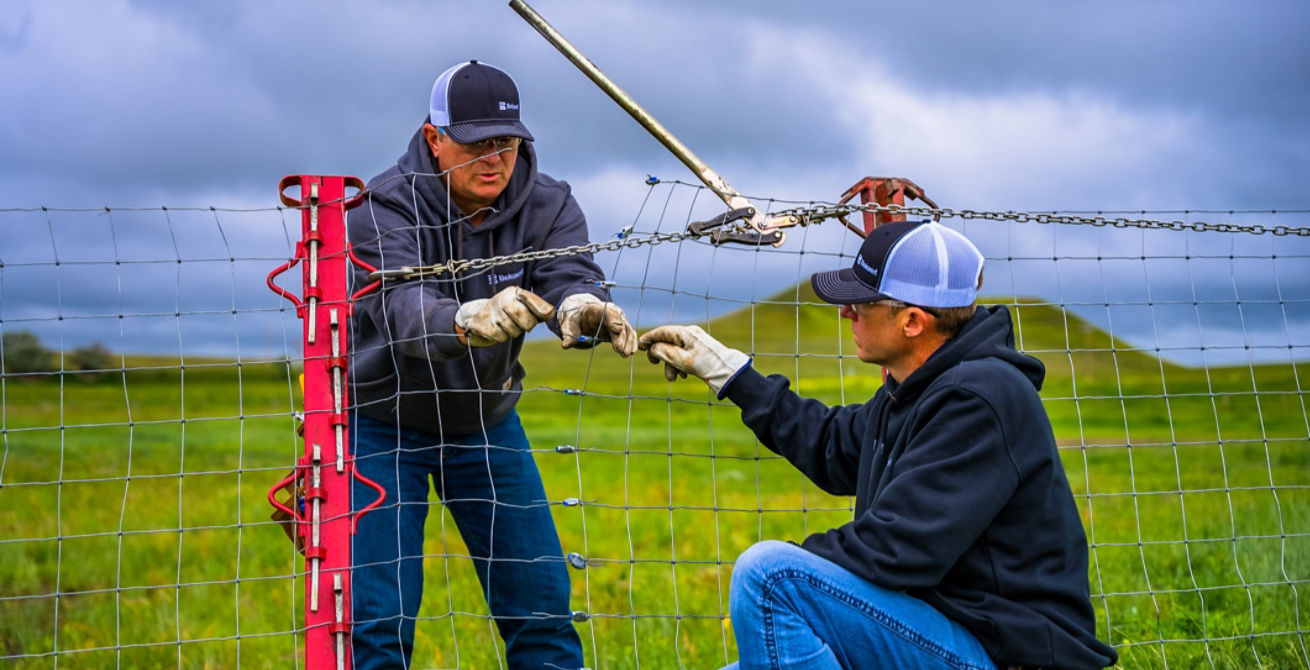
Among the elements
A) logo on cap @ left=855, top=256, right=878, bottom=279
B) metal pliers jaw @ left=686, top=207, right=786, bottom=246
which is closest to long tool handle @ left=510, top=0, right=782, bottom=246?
metal pliers jaw @ left=686, top=207, right=786, bottom=246

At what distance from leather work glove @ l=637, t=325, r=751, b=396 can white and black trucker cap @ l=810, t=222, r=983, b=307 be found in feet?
2.01

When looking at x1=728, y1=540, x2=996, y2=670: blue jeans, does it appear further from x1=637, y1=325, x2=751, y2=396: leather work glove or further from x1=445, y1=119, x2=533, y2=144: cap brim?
x1=445, y1=119, x2=533, y2=144: cap brim

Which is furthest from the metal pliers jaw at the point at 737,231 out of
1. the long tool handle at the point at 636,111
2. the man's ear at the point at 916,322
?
the man's ear at the point at 916,322

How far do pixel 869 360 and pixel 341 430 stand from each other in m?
1.68

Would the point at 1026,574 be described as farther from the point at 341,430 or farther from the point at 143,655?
the point at 143,655

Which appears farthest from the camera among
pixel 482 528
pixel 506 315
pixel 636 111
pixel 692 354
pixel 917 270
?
pixel 636 111

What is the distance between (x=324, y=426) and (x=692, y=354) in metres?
1.22

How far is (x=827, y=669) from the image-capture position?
9.84ft

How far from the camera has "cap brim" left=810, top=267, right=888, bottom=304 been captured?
330cm

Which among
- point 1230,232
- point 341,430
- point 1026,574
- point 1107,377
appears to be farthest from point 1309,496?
point 1107,377

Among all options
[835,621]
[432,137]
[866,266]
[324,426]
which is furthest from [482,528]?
[866,266]

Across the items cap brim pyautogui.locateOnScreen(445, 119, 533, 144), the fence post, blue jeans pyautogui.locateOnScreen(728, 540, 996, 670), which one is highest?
cap brim pyautogui.locateOnScreen(445, 119, 533, 144)

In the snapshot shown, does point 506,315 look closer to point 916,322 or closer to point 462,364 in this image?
point 462,364

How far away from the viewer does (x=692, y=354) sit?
3.96 metres
